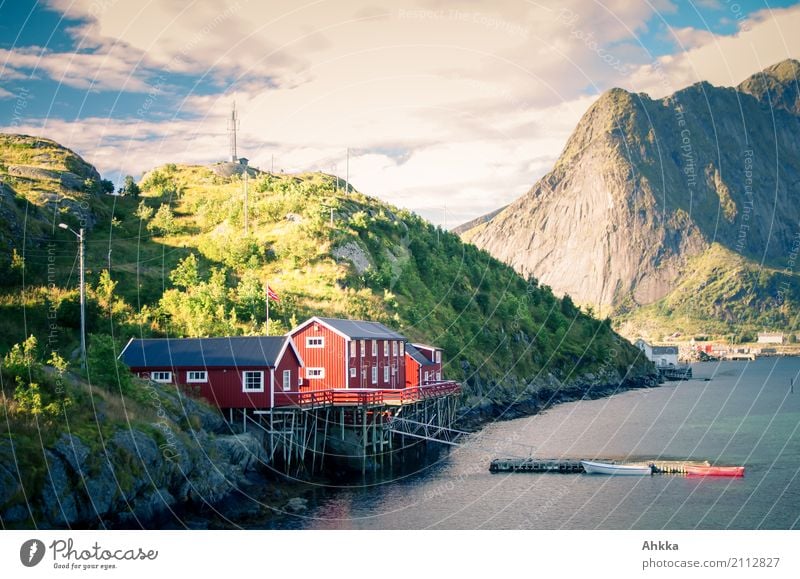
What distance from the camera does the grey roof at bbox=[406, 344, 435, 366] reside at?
7638cm

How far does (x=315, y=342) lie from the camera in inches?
2480

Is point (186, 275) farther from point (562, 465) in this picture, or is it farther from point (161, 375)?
point (562, 465)

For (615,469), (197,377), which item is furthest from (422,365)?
(197,377)

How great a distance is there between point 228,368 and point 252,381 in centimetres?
163

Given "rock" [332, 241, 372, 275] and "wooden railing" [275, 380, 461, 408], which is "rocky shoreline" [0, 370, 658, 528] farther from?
"rock" [332, 241, 372, 275]

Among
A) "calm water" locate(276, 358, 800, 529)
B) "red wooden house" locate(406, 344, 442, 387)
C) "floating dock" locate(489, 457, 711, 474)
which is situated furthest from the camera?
"red wooden house" locate(406, 344, 442, 387)

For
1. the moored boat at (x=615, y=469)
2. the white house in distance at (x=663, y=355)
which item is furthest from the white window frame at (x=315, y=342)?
the white house in distance at (x=663, y=355)

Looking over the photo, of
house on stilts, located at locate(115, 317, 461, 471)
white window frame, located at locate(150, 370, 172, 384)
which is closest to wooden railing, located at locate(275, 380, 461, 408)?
house on stilts, located at locate(115, 317, 461, 471)

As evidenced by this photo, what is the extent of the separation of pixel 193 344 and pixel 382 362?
1717 centimetres

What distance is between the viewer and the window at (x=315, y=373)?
62938mm

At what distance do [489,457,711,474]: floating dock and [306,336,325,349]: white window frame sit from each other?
1476 centimetres

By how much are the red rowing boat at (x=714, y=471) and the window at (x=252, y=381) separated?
2649 cm

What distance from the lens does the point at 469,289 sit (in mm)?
122938
